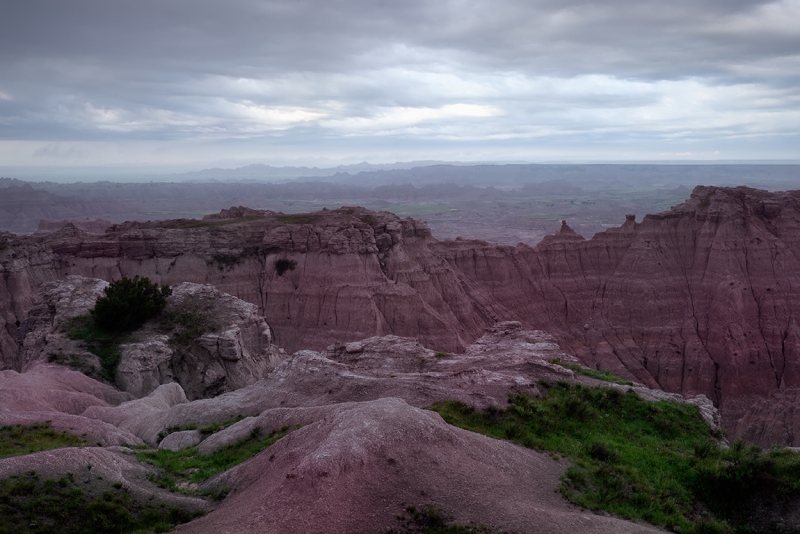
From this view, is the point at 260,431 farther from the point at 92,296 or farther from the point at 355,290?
the point at 355,290

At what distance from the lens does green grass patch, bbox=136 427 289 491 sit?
15281 millimetres

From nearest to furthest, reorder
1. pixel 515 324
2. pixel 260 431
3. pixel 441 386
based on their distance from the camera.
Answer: pixel 260 431 < pixel 441 386 < pixel 515 324

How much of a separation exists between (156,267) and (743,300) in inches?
2069

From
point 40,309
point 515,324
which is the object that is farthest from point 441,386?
point 40,309

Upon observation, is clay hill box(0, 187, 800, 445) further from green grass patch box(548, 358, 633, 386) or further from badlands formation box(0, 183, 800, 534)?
green grass patch box(548, 358, 633, 386)

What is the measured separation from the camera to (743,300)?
49.1 metres

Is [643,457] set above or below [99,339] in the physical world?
above

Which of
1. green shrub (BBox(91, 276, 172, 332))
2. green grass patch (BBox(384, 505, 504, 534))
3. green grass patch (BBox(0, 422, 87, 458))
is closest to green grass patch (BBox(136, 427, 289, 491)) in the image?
green grass patch (BBox(0, 422, 87, 458))

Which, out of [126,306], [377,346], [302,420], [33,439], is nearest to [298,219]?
[126,306]

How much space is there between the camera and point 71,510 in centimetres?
1220

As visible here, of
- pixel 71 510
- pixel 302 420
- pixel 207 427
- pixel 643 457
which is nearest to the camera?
pixel 71 510

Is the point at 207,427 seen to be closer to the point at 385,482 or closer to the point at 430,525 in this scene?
the point at 385,482

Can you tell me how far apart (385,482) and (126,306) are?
25.6 m

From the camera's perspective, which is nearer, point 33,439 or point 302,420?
point 302,420
